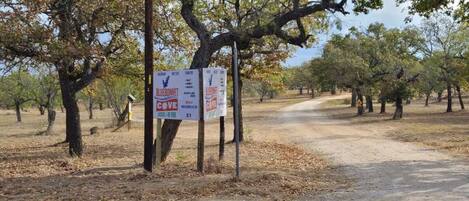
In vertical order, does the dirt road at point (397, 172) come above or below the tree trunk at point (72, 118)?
below

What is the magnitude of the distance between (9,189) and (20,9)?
217 inches

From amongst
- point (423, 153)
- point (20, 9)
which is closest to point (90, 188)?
point (20, 9)

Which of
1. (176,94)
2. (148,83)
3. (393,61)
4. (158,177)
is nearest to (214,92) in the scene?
(176,94)

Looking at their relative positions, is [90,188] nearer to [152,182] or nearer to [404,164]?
[152,182]

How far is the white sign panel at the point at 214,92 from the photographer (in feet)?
40.7

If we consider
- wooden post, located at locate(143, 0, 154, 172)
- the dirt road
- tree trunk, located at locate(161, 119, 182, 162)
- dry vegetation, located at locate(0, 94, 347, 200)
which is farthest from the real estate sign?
the dirt road

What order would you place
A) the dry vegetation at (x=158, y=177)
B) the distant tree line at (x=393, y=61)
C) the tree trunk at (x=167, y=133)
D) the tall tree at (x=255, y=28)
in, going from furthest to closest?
the distant tree line at (x=393, y=61) < the tree trunk at (x=167, y=133) < the tall tree at (x=255, y=28) < the dry vegetation at (x=158, y=177)

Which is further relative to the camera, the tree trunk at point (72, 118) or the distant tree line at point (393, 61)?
the distant tree line at point (393, 61)

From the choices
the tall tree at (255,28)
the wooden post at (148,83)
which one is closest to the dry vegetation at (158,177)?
the wooden post at (148,83)

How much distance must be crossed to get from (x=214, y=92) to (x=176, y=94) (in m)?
0.89

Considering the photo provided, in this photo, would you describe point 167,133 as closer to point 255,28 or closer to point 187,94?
point 187,94

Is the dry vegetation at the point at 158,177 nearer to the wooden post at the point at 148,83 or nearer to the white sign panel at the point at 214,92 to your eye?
the wooden post at the point at 148,83

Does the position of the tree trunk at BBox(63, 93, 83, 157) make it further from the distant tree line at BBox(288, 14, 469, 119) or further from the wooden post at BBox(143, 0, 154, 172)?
the distant tree line at BBox(288, 14, 469, 119)

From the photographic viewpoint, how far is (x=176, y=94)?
1287 centimetres
